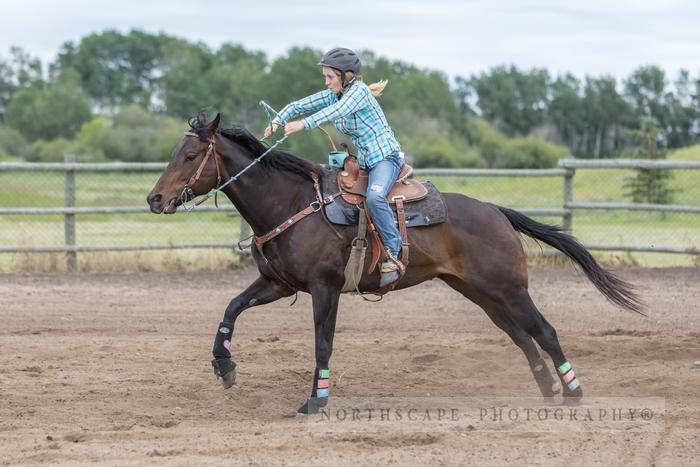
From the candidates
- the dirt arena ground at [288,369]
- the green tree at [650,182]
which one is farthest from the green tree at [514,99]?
the dirt arena ground at [288,369]

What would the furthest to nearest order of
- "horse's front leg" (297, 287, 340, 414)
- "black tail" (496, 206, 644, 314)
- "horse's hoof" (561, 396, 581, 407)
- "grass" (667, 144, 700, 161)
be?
"grass" (667, 144, 700, 161), "black tail" (496, 206, 644, 314), "horse's hoof" (561, 396, 581, 407), "horse's front leg" (297, 287, 340, 414)

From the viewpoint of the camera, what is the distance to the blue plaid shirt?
7461mm

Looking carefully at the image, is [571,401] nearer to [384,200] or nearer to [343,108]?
[384,200]

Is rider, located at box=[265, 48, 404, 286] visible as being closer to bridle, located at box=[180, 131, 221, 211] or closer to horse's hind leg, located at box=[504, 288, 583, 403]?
bridle, located at box=[180, 131, 221, 211]

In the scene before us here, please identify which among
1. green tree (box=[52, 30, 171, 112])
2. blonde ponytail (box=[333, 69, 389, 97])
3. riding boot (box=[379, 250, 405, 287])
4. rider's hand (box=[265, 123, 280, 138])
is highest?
green tree (box=[52, 30, 171, 112])

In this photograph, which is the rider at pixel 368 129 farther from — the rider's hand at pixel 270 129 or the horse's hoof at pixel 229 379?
the horse's hoof at pixel 229 379

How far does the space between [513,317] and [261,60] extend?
82746 mm

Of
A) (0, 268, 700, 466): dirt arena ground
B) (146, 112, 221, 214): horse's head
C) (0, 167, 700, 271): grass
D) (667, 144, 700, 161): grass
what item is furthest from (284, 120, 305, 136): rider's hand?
(667, 144, 700, 161): grass

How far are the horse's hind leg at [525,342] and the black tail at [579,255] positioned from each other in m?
0.74

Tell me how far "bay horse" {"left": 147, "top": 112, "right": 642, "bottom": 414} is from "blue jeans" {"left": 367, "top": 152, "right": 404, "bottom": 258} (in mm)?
218

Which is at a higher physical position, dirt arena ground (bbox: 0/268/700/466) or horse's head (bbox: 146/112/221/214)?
horse's head (bbox: 146/112/221/214)

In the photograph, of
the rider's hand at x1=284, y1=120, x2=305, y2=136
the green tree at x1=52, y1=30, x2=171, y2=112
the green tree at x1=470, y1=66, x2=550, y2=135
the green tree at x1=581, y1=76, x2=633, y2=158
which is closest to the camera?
the rider's hand at x1=284, y1=120, x2=305, y2=136

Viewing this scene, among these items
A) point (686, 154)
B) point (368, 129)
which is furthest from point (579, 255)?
point (686, 154)

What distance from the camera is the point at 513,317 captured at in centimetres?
796
